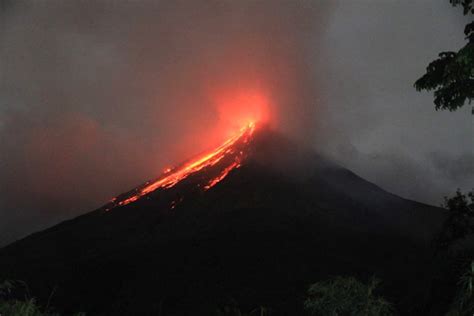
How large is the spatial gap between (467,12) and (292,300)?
119781 millimetres

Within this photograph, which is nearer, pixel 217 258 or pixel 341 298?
pixel 341 298

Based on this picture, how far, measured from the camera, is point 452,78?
7.71m

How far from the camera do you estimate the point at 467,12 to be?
7.80m

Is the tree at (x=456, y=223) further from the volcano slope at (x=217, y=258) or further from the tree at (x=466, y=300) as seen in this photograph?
the volcano slope at (x=217, y=258)

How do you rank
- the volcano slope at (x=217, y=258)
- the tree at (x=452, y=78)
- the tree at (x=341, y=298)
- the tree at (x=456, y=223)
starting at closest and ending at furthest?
the tree at (x=452, y=78)
the tree at (x=341, y=298)
the tree at (x=456, y=223)
the volcano slope at (x=217, y=258)

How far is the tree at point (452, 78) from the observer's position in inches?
294

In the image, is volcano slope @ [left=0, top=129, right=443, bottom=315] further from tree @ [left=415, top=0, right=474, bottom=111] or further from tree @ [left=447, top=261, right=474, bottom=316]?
tree @ [left=447, top=261, right=474, bottom=316]

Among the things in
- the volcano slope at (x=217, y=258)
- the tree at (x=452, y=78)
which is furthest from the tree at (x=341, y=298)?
the volcano slope at (x=217, y=258)

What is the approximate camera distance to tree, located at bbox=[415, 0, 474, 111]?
747 centimetres

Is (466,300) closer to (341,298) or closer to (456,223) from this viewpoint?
(341,298)

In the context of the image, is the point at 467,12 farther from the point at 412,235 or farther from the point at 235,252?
the point at 412,235

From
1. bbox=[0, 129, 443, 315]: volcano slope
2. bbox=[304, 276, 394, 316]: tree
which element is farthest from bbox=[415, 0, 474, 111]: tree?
bbox=[0, 129, 443, 315]: volcano slope

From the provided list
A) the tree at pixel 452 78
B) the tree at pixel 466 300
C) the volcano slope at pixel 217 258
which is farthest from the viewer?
the volcano slope at pixel 217 258

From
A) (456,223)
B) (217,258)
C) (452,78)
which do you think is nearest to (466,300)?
(452,78)
